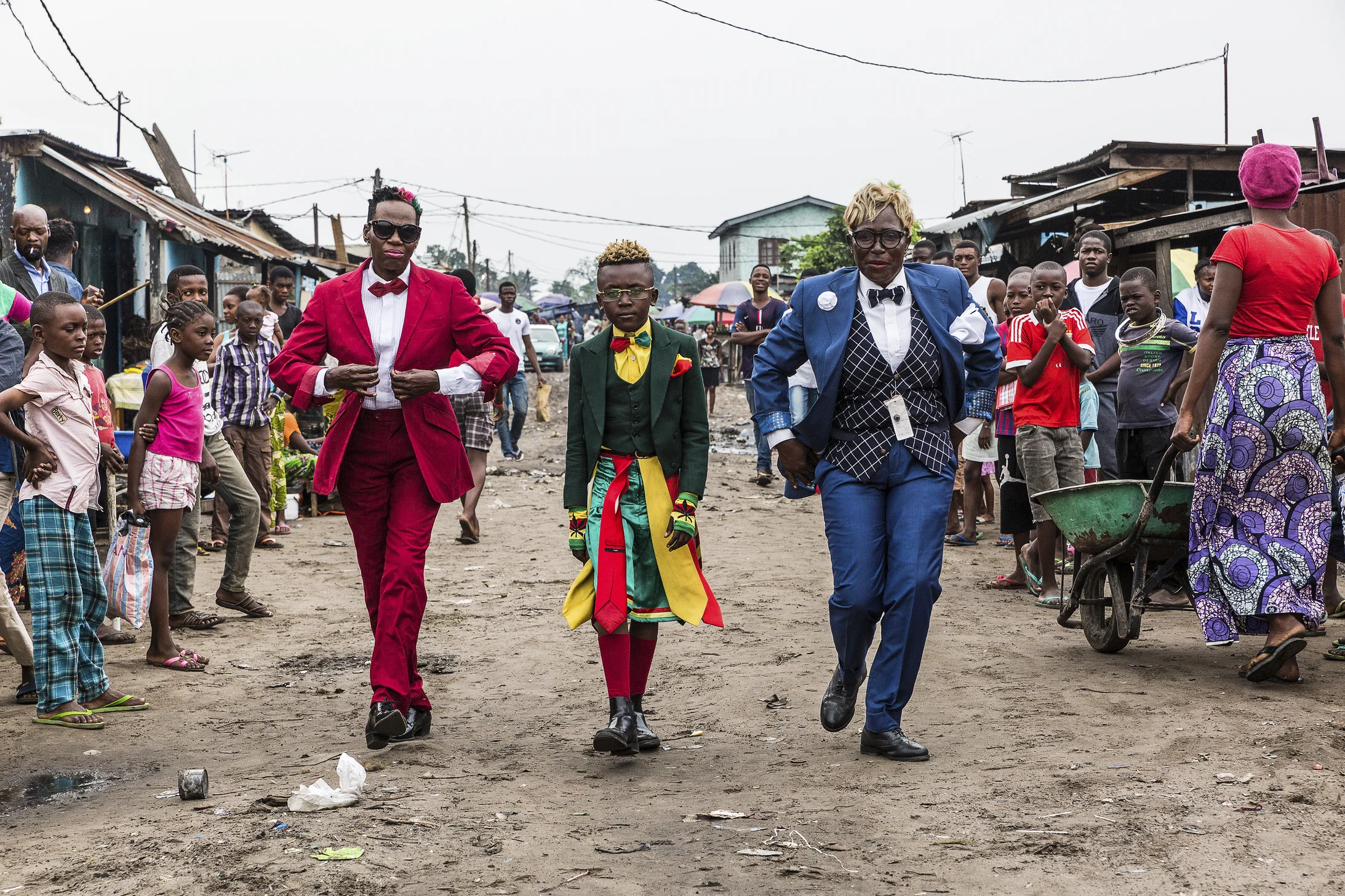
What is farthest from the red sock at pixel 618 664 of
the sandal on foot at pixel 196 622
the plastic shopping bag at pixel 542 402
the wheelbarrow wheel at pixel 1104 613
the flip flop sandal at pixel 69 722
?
the plastic shopping bag at pixel 542 402

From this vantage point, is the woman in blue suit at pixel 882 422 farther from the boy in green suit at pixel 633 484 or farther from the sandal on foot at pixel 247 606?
the sandal on foot at pixel 247 606

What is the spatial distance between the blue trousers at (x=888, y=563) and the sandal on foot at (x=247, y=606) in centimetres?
442

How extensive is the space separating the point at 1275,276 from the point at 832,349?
2.10 meters

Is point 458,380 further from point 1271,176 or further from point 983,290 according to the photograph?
point 983,290

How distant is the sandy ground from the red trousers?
38 cm

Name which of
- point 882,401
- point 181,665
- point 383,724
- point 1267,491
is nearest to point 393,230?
point 383,724

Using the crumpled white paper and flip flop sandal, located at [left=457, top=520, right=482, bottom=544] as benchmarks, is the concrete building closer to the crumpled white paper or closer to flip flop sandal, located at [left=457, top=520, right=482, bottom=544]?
flip flop sandal, located at [left=457, top=520, right=482, bottom=544]

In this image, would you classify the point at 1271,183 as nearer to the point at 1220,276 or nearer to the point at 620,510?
the point at 1220,276

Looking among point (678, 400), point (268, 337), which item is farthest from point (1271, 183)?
point (268, 337)

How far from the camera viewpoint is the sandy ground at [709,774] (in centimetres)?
350

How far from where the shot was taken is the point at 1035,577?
8.08 meters

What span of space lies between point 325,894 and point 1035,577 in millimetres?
5725

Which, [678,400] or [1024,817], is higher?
[678,400]

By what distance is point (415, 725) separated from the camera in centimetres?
515
